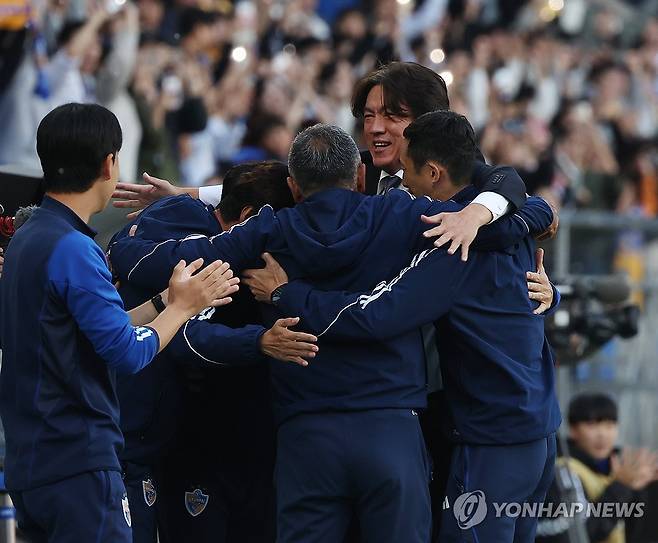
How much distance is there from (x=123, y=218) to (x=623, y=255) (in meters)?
4.93

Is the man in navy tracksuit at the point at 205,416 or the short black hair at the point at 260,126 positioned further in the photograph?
the short black hair at the point at 260,126

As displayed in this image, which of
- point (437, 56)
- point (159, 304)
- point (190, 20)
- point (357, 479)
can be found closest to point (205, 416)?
point (159, 304)

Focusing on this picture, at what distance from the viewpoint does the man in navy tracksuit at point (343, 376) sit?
13.2 ft

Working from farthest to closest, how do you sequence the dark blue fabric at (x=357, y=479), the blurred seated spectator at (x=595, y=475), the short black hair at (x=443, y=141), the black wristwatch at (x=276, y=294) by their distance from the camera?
1. the blurred seated spectator at (x=595, y=475)
2. the short black hair at (x=443, y=141)
3. the black wristwatch at (x=276, y=294)
4. the dark blue fabric at (x=357, y=479)

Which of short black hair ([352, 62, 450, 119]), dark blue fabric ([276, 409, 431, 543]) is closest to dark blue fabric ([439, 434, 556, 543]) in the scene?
dark blue fabric ([276, 409, 431, 543])

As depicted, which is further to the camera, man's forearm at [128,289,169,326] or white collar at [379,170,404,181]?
white collar at [379,170,404,181]

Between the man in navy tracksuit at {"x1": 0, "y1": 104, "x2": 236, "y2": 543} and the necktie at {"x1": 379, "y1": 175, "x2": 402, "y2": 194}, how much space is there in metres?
1.40

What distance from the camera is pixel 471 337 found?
418 centimetres

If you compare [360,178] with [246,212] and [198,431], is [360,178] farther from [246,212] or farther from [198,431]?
[198,431]

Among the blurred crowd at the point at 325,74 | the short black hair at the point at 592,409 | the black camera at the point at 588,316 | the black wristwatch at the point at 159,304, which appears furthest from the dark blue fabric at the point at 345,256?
the short black hair at the point at 592,409

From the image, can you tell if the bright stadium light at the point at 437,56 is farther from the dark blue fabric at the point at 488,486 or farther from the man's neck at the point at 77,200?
the man's neck at the point at 77,200

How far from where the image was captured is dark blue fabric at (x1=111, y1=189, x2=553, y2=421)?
4.07 meters

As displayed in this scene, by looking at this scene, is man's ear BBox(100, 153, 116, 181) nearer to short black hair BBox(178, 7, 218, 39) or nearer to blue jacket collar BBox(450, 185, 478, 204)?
blue jacket collar BBox(450, 185, 478, 204)

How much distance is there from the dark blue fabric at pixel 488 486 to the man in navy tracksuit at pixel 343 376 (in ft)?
0.53
